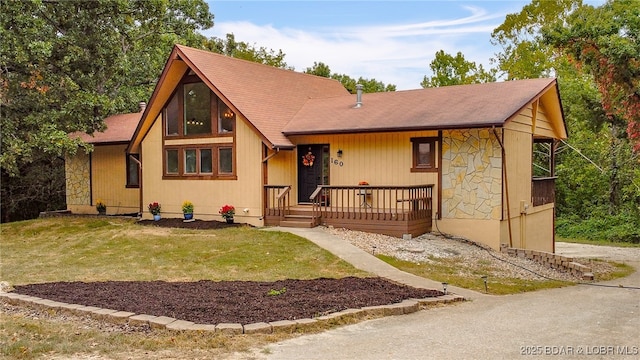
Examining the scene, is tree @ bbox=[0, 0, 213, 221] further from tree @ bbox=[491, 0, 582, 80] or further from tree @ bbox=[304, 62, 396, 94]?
tree @ bbox=[491, 0, 582, 80]

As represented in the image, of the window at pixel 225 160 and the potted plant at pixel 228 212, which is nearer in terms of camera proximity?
the potted plant at pixel 228 212

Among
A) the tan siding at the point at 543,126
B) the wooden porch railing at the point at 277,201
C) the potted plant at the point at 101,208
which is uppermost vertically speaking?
the tan siding at the point at 543,126

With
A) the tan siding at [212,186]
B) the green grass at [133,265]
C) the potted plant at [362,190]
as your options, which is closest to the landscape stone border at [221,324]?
the green grass at [133,265]

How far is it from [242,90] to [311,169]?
340 cm

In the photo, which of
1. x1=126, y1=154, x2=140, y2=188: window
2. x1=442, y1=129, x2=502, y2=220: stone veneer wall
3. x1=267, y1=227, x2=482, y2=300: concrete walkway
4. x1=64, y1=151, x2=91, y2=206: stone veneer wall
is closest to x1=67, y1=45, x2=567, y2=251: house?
x1=442, y1=129, x2=502, y2=220: stone veneer wall

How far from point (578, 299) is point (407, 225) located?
5.40 m

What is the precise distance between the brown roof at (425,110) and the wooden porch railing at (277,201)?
1.87 meters

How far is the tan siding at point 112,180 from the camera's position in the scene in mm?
21344

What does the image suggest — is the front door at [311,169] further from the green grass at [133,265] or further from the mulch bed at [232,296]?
the mulch bed at [232,296]

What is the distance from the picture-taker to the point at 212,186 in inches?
688

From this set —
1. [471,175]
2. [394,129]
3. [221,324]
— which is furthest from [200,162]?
[221,324]

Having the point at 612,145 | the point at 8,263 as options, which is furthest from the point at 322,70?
the point at 8,263

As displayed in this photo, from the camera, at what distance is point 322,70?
38.5 meters

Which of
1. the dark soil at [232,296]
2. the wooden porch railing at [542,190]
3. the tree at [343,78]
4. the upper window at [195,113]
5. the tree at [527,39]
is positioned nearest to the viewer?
the dark soil at [232,296]
